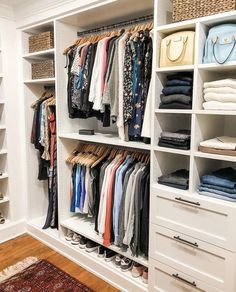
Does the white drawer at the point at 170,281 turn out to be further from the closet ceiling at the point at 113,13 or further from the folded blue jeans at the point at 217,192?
the closet ceiling at the point at 113,13

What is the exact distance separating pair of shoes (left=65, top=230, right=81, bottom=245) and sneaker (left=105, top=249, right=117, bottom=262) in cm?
38

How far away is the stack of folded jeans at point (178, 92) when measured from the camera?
1.63 meters

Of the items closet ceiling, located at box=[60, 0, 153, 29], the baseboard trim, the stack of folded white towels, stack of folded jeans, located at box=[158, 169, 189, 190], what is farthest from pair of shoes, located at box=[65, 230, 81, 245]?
closet ceiling, located at box=[60, 0, 153, 29]

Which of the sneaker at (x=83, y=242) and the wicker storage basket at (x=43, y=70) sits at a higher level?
the wicker storage basket at (x=43, y=70)

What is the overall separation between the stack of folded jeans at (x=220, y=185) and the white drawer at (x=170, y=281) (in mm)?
569

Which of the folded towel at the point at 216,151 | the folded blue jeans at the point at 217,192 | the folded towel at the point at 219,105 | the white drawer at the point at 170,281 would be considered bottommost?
the white drawer at the point at 170,281

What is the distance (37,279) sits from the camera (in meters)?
2.25

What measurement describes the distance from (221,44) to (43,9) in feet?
5.57

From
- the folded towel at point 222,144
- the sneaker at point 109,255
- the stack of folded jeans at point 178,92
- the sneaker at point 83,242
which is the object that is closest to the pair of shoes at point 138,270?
the sneaker at point 109,255

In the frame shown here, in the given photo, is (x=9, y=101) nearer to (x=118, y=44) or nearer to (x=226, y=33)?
(x=118, y=44)

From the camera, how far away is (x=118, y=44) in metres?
1.95

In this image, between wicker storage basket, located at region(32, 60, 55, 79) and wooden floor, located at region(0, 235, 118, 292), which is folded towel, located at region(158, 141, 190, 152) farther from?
wicker storage basket, located at region(32, 60, 55, 79)

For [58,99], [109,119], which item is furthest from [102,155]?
[58,99]

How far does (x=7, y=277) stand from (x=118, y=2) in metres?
2.37
